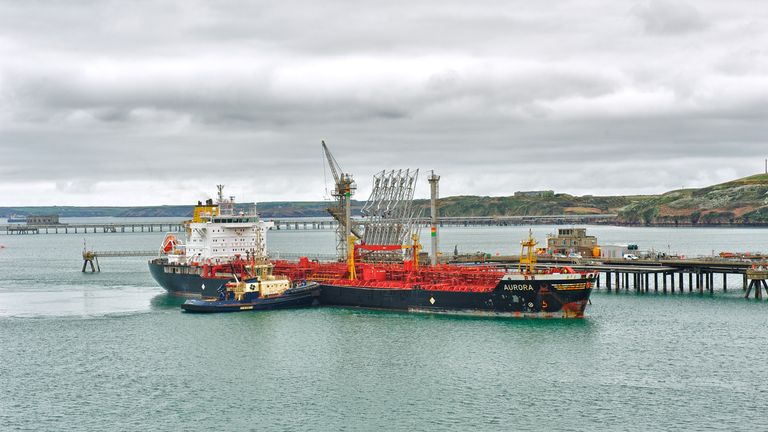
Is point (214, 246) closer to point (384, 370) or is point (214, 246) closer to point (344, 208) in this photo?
point (344, 208)

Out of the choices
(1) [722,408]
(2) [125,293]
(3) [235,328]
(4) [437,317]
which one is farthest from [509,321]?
(2) [125,293]

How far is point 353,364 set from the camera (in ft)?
153

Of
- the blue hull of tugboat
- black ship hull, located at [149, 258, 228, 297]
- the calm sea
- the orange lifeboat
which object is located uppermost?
the orange lifeboat

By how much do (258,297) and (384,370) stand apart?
2534 cm

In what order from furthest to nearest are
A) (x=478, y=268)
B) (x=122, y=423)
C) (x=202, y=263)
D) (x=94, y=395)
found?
1. (x=202, y=263)
2. (x=478, y=268)
3. (x=94, y=395)
4. (x=122, y=423)

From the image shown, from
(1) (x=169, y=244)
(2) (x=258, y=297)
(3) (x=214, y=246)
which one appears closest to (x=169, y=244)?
(1) (x=169, y=244)

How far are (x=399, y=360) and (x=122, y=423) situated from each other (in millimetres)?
16363

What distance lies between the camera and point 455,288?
6381 centimetres

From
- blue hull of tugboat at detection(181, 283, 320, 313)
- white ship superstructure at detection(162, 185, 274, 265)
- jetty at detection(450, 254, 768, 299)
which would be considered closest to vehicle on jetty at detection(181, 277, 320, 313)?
blue hull of tugboat at detection(181, 283, 320, 313)

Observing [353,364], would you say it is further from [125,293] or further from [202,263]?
[125,293]

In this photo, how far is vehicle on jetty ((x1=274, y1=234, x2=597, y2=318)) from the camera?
5988cm

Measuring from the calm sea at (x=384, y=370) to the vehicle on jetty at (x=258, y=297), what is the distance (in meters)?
1.91

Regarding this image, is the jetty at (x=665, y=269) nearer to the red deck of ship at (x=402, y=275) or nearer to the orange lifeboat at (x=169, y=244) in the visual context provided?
the red deck of ship at (x=402, y=275)

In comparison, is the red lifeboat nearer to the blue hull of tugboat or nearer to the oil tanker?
the oil tanker
